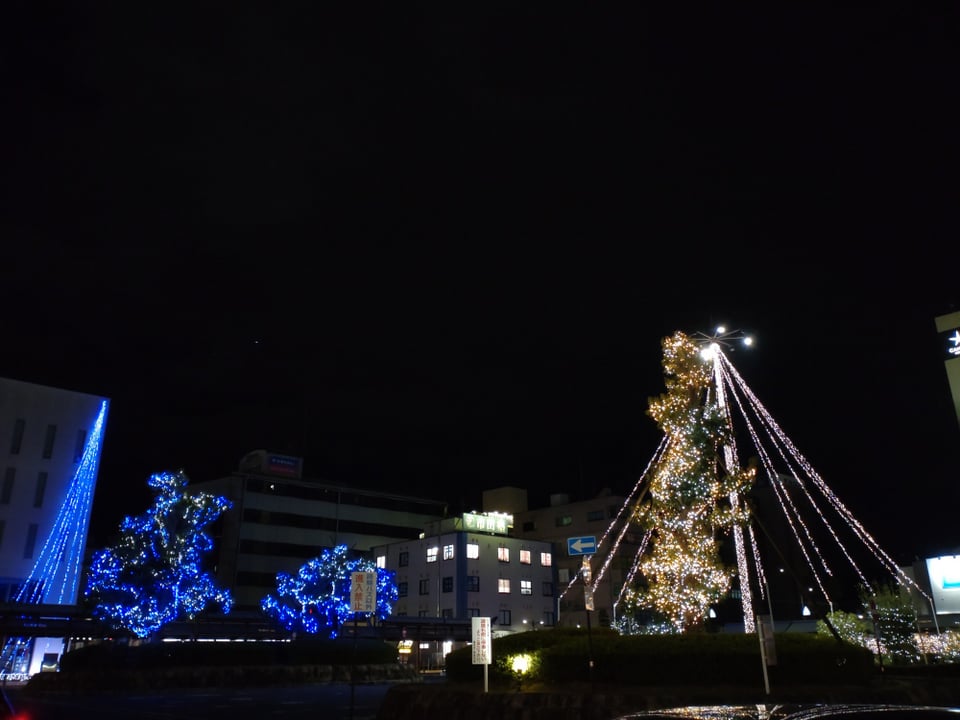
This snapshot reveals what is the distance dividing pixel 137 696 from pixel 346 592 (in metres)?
13.0

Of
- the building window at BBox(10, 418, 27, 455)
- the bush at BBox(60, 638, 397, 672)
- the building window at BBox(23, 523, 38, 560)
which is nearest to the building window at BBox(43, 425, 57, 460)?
the building window at BBox(10, 418, 27, 455)

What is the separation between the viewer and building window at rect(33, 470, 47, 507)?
44562 millimetres

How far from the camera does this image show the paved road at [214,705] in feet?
71.4

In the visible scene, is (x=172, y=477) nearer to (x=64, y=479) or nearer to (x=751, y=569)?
(x=64, y=479)

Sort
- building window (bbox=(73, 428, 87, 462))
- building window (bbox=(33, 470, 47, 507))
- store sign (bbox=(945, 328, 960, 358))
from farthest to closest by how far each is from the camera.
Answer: building window (bbox=(73, 428, 87, 462)) → building window (bbox=(33, 470, 47, 507)) → store sign (bbox=(945, 328, 960, 358))

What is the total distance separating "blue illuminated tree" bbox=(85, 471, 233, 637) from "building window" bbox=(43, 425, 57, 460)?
13320mm

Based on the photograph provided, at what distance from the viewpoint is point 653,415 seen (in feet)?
77.8

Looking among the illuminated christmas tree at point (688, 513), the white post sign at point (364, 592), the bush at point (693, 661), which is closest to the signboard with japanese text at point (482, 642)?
the bush at point (693, 661)

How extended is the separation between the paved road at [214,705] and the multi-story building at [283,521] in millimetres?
26718

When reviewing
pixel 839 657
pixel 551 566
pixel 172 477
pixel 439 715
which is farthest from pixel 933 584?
pixel 172 477

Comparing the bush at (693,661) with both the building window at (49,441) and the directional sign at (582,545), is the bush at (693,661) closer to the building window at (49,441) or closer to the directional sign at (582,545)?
the directional sign at (582,545)

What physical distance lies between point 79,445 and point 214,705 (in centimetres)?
2799

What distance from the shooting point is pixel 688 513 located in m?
22.1

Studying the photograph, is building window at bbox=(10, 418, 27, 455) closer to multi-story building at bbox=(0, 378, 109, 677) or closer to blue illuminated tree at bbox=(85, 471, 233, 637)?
multi-story building at bbox=(0, 378, 109, 677)
